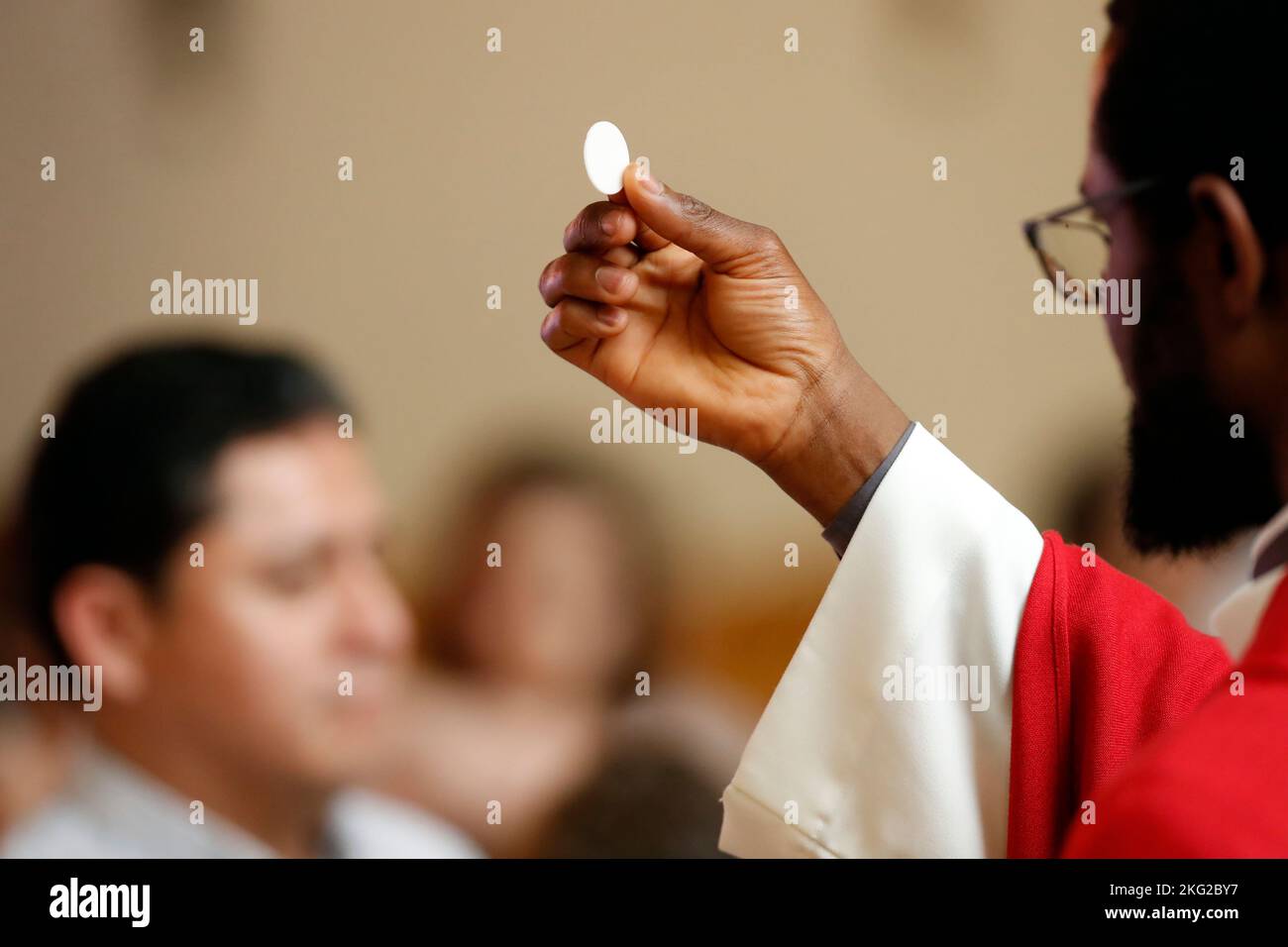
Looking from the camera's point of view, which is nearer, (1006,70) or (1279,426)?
(1279,426)

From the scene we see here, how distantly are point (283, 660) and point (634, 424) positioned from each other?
0.67 metres

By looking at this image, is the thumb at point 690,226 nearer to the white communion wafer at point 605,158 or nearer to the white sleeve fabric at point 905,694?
the white communion wafer at point 605,158

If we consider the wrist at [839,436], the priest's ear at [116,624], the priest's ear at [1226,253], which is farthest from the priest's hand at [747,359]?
the priest's ear at [116,624]

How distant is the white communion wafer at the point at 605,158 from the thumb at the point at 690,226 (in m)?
0.02

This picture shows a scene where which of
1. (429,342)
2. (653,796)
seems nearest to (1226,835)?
(653,796)

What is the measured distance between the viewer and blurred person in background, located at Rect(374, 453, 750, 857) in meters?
1.77

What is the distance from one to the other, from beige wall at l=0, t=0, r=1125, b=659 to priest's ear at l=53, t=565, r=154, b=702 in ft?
1.32

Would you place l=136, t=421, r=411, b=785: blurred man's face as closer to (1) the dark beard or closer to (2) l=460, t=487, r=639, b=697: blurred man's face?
(2) l=460, t=487, r=639, b=697: blurred man's face

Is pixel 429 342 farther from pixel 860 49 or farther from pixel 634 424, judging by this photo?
pixel 860 49

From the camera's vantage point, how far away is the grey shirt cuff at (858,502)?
82cm

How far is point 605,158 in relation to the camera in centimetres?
81

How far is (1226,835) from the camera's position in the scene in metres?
0.45

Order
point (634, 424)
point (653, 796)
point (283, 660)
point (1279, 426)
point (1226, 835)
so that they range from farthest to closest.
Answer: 1. point (634, 424)
2. point (653, 796)
3. point (283, 660)
4. point (1279, 426)
5. point (1226, 835)
